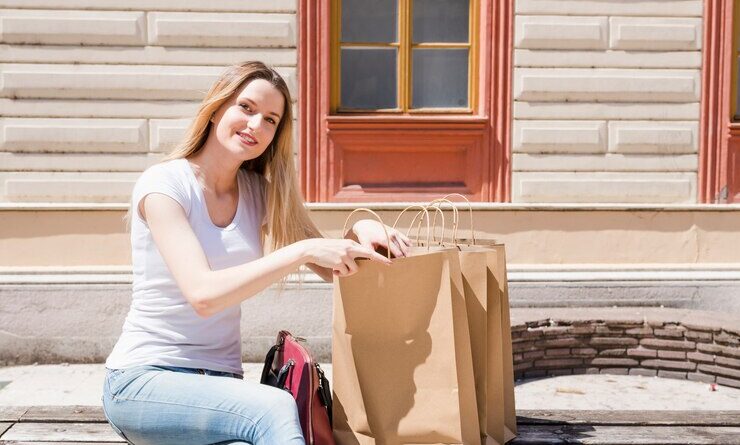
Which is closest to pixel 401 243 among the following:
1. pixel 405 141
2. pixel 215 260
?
pixel 215 260

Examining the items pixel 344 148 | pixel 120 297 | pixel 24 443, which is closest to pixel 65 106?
pixel 120 297

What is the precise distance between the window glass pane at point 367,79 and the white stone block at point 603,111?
3.35ft

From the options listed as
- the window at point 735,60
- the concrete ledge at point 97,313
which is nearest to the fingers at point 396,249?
the concrete ledge at point 97,313

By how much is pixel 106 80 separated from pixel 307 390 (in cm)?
441

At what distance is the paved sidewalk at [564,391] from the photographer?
4.80m

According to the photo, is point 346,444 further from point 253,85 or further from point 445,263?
point 253,85

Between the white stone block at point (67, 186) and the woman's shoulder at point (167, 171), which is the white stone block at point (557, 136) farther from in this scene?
the woman's shoulder at point (167, 171)

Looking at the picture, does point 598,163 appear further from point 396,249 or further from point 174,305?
point 174,305

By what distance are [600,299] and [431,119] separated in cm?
189

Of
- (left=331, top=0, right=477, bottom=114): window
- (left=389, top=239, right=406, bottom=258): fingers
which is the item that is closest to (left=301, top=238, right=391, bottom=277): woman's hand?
(left=389, top=239, right=406, bottom=258): fingers

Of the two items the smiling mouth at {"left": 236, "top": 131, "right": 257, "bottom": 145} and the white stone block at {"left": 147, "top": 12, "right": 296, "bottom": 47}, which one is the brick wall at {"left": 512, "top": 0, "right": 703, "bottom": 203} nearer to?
the white stone block at {"left": 147, "top": 12, "right": 296, "bottom": 47}

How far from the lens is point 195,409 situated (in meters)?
2.10

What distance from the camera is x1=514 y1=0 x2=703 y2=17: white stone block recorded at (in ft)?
19.7

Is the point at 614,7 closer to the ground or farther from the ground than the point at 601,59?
farther from the ground
